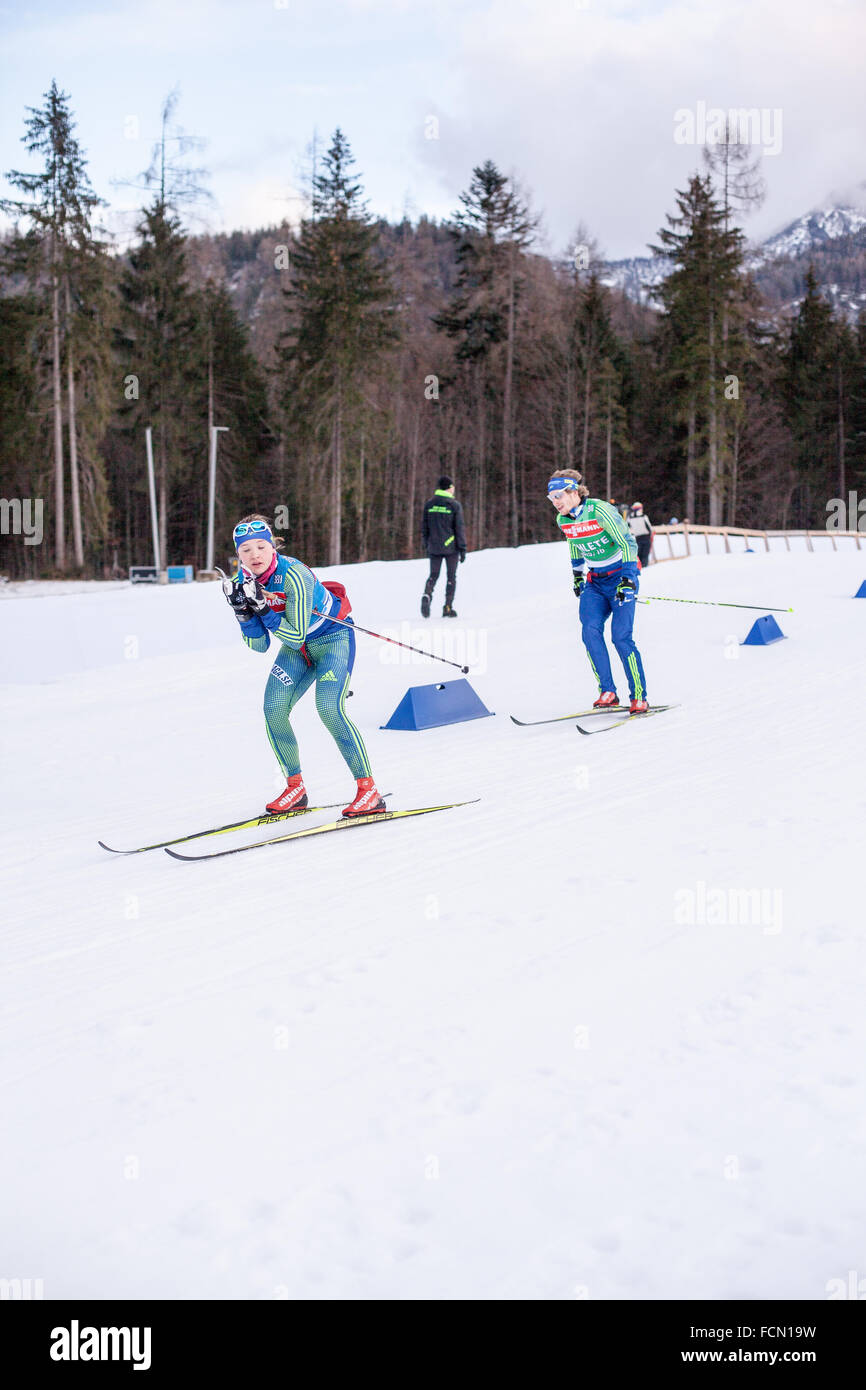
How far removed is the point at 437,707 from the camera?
9.38 meters

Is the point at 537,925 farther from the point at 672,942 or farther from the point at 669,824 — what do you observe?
the point at 669,824

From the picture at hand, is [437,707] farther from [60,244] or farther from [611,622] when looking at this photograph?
[60,244]

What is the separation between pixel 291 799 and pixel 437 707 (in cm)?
314

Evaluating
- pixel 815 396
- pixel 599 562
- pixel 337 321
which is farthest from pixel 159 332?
pixel 599 562

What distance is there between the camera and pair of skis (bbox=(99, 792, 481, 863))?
19.2ft

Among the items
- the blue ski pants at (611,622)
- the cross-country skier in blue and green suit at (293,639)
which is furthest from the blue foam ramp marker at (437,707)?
the cross-country skier in blue and green suit at (293,639)

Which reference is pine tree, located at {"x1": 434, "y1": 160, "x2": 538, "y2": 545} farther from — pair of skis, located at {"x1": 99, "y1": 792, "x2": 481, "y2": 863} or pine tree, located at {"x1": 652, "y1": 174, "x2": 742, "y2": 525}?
pair of skis, located at {"x1": 99, "y1": 792, "x2": 481, "y2": 863}

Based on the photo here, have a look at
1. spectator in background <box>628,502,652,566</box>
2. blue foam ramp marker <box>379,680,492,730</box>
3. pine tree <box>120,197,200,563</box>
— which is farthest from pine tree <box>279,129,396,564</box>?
blue foam ramp marker <box>379,680,492,730</box>

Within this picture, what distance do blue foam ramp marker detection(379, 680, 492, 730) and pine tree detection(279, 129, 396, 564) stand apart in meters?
26.1

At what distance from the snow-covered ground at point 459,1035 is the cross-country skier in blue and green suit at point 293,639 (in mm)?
519

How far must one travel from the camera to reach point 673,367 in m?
41.6

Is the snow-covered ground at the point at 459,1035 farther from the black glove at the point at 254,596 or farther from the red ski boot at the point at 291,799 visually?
the black glove at the point at 254,596

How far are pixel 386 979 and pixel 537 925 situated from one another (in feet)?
2.39
